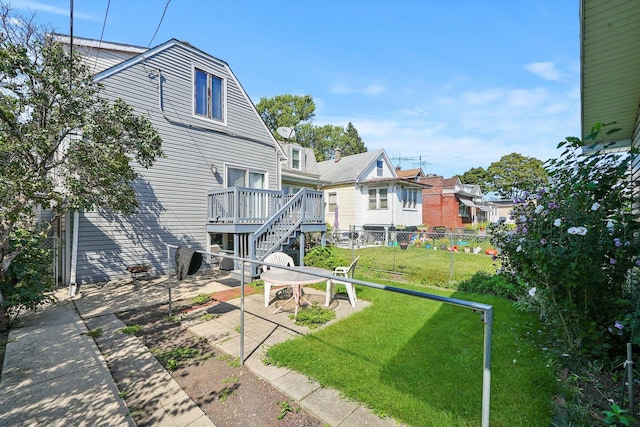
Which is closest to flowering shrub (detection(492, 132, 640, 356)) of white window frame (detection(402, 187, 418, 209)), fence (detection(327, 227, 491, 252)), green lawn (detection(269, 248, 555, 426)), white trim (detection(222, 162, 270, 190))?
green lawn (detection(269, 248, 555, 426))

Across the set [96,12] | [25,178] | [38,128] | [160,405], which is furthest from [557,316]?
[96,12]

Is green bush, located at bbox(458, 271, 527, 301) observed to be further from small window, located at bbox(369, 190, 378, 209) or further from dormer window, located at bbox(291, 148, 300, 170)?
dormer window, located at bbox(291, 148, 300, 170)

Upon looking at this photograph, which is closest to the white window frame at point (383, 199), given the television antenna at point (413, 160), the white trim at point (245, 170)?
the white trim at point (245, 170)

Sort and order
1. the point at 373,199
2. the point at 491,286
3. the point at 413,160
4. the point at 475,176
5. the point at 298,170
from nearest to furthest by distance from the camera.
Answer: the point at 491,286, the point at 298,170, the point at 373,199, the point at 413,160, the point at 475,176

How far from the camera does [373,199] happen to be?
62.5 ft

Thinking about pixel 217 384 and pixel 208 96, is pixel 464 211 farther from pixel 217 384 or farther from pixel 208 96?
pixel 217 384

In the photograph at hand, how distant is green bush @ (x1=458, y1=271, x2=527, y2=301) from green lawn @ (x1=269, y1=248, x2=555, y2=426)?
1321 millimetres

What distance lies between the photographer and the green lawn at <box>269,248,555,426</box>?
2.51 m

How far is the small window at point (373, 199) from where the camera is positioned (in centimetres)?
1892

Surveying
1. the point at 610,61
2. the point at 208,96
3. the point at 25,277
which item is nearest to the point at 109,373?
the point at 25,277

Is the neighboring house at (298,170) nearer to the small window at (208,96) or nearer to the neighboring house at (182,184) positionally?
the neighboring house at (182,184)

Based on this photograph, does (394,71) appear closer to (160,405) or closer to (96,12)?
(96,12)

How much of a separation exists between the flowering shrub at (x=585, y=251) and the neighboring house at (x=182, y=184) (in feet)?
18.7

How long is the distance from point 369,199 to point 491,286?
12866 millimetres
